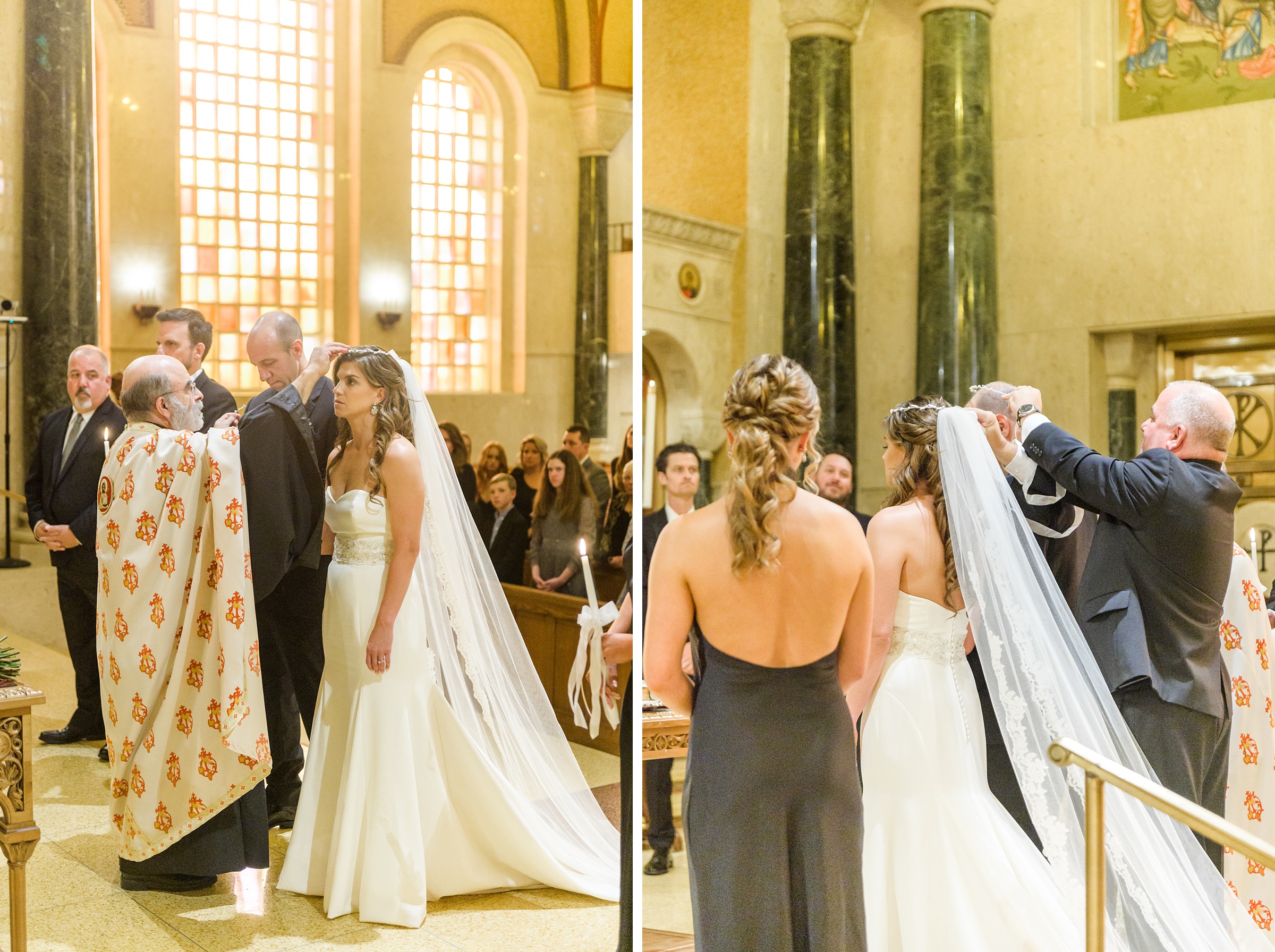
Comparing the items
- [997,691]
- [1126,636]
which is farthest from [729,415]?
[1126,636]

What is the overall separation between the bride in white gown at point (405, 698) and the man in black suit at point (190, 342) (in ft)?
1.10

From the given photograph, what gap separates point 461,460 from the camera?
3.36 meters

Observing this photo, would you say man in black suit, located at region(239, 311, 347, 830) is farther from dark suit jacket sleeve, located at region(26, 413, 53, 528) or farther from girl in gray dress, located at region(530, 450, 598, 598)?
girl in gray dress, located at region(530, 450, 598, 598)

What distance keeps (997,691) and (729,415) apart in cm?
105

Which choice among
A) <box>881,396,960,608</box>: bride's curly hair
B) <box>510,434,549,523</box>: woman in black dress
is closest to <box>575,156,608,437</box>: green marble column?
<box>510,434,549,523</box>: woman in black dress

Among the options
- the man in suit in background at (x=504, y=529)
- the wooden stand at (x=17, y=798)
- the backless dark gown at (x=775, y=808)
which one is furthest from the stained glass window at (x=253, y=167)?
the backless dark gown at (x=775, y=808)

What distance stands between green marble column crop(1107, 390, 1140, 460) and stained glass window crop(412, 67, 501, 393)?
5.63 feet

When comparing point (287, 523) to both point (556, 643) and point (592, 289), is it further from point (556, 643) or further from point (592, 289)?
point (592, 289)

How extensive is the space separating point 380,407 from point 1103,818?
2067mm

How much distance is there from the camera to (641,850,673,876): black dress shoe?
3484 mm

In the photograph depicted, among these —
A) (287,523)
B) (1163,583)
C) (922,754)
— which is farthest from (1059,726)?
(287,523)

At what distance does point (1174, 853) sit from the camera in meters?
2.90

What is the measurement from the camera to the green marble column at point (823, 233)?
3279 mm

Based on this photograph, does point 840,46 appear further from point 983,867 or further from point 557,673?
point 983,867
